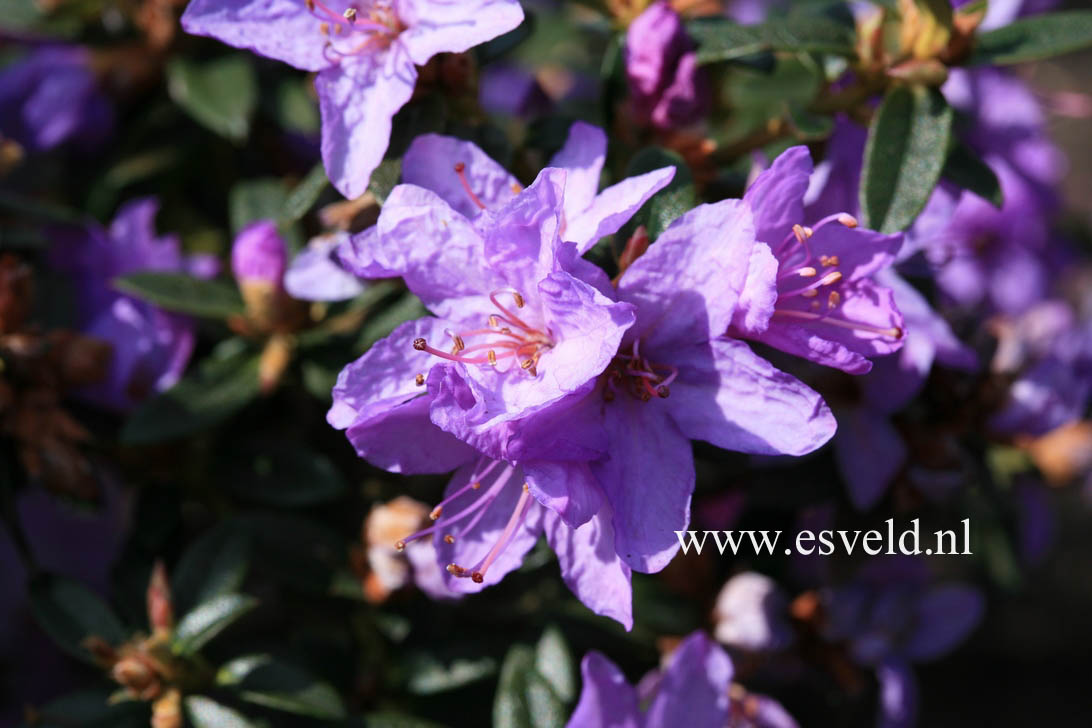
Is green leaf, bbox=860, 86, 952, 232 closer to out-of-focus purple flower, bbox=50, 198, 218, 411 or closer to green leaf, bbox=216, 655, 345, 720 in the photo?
green leaf, bbox=216, 655, 345, 720

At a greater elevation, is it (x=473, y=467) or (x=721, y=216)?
(x=721, y=216)

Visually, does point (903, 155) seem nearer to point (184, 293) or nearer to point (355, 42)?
point (355, 42)

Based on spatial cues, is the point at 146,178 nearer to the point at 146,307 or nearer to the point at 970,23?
the point at 146,307

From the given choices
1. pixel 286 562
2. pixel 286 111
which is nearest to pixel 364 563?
pixel 286 562

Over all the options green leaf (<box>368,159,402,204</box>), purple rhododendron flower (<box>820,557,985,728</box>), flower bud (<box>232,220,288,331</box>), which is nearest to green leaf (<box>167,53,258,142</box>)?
flower bud (<box>232,220,288,331</box>)

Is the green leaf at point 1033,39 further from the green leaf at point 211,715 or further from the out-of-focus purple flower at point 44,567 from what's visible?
the out-of-focus purple flower at point 44,567
